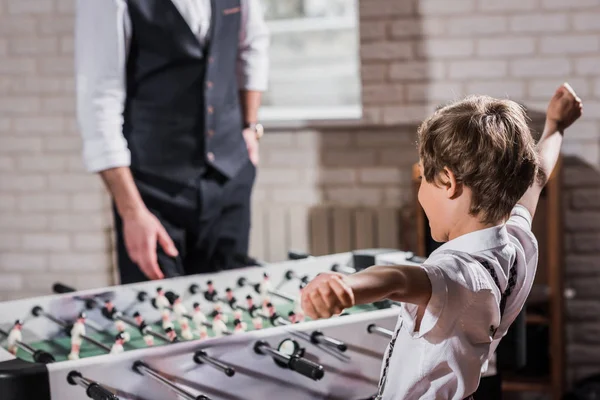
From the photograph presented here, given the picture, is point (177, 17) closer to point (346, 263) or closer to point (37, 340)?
point (346, 263)

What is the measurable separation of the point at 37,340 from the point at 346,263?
2.52 ft

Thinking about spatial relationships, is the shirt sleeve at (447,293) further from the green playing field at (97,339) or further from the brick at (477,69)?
the brick at (477,69)

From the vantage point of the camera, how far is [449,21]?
129 inches

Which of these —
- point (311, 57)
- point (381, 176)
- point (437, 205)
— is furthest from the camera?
point (311, 57)

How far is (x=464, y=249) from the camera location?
1.26 metres

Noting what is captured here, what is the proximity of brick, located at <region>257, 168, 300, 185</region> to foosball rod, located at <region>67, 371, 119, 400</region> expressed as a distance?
2.17 metres

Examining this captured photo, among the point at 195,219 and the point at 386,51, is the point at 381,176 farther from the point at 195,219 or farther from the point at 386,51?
the point at 195,219

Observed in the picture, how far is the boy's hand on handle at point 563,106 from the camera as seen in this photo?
64.8 inches

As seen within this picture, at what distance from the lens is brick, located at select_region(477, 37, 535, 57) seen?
323 centimetres

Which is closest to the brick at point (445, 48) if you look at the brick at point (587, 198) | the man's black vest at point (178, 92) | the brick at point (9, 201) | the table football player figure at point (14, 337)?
the brick at point (587, 198)

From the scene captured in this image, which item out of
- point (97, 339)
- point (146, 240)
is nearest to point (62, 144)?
point (146, 240)

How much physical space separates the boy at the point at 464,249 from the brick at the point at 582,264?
205cm

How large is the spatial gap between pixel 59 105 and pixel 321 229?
1.14 meters

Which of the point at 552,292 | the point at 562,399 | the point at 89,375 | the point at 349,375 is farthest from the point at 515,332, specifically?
the point at 562,399
